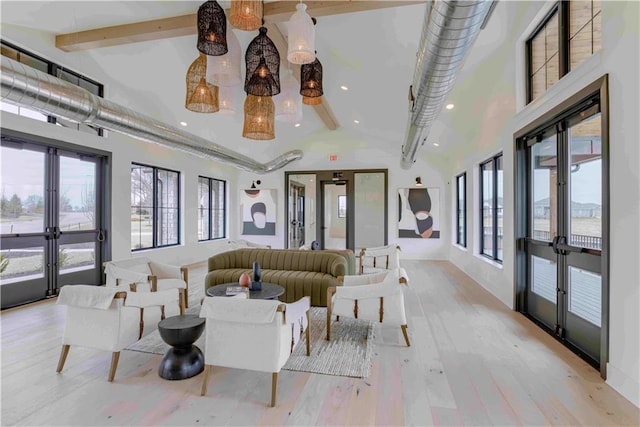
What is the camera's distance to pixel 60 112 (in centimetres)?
336

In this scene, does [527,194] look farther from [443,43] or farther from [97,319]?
[97,319]

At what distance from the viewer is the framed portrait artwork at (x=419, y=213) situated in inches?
360

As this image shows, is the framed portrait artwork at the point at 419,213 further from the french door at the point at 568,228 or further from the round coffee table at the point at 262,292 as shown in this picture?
the round coffee table at the point at 262,292

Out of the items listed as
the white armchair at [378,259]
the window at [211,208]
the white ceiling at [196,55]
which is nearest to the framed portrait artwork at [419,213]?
the white ceiling at [196,55]

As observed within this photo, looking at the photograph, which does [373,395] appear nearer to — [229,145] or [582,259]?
[582,259]

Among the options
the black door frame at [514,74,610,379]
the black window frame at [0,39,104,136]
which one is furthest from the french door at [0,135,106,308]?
the black door frame at [514,74,610,379]

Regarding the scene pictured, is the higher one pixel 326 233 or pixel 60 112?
pixel 60 112

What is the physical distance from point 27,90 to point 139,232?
176 inches

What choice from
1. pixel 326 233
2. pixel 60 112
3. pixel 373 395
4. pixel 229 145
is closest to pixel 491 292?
pixel 373 395

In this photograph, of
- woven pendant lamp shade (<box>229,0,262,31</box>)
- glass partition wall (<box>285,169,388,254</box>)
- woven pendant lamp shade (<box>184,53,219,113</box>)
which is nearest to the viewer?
woven pendant lamp shade (<box>229,0,262,31</box>)

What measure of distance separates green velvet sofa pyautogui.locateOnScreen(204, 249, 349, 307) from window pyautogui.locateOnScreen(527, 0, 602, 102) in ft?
10.9

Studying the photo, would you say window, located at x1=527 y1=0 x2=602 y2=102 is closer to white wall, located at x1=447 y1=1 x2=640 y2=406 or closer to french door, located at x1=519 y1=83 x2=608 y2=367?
white wall, located at x1=447 y1=1 x2=640 y2=406

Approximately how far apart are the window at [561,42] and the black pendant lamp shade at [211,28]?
3228 mm

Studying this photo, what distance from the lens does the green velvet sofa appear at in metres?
4.47
